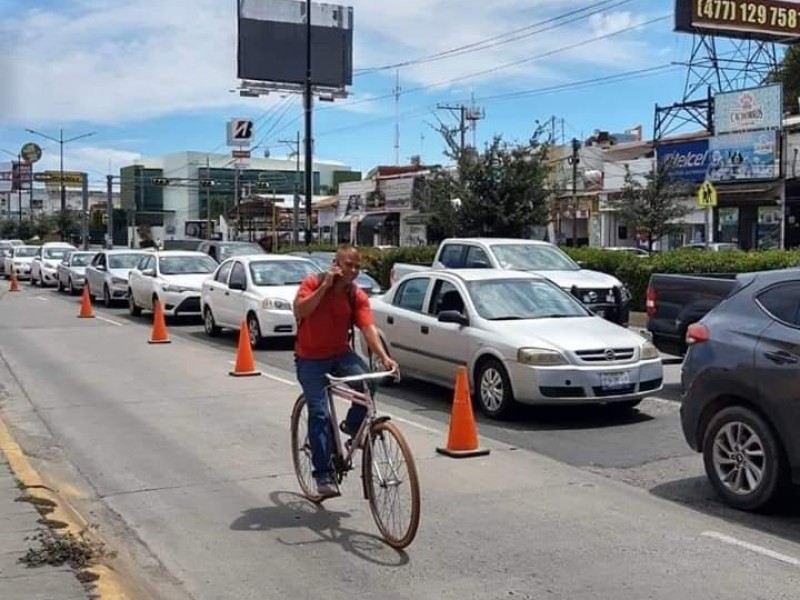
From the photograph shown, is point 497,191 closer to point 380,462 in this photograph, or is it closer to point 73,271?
point 73,271

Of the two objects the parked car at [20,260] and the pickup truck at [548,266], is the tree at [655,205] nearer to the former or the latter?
the pickup truck at [548,266]

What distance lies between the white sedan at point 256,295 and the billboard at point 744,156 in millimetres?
21824

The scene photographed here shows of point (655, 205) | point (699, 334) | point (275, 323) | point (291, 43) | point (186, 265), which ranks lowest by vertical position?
point (275, 323)

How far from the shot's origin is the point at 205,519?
6.79m

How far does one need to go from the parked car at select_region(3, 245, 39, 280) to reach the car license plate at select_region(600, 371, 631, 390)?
3682 centimetres

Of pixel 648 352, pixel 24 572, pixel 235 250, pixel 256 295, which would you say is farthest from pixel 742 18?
pixel 24 572

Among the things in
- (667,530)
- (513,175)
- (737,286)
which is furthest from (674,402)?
(513,175)

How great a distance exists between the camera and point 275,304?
17266 millimetres

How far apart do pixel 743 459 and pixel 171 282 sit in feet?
56.5

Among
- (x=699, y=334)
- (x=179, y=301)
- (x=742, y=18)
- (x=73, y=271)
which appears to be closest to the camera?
(x=699, y=334)

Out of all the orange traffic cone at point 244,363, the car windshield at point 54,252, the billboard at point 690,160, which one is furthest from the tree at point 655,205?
the orange traffic cone at point 244,363

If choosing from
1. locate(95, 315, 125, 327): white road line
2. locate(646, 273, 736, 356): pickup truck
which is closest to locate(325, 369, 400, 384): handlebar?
locate(646, 273, 736, 356): pickup truck

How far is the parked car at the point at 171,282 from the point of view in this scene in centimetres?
2222

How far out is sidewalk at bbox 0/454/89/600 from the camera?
16.1 feet
